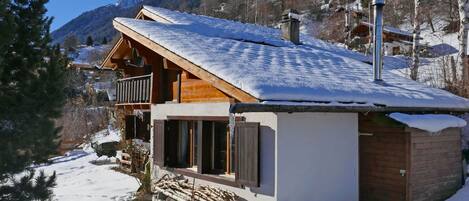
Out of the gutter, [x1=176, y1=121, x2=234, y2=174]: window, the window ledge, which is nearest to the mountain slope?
the window ledge

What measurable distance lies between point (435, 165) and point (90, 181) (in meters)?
9.31

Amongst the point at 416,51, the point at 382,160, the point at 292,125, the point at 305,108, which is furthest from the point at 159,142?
the point at 416,51

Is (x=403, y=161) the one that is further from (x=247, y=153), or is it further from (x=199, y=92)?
(x=199, y=92)

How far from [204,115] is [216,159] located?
93 cm

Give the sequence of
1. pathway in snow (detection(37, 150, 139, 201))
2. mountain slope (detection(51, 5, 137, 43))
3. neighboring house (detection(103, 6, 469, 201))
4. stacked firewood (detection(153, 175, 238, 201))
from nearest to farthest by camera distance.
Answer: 1. neighboring house (detection(103, 6, 469, 201))
2. stacked firewood (detection(153, 175, 238, 201))
3. pathway in snow (detection(37, 150, 139, 201))
4. mountain slope (detection(51, 5, 137, 43))

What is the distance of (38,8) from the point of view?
6.52m

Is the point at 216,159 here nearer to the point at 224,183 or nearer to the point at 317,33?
the point at 224,183

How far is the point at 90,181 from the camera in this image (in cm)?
1332

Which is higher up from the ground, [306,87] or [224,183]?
[306,87]

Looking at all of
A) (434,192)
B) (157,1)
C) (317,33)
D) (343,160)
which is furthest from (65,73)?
(157,1)

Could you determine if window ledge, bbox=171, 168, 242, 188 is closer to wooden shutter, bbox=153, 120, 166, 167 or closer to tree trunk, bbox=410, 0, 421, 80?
wooden shutter, bbox=153, 120, 166, 167

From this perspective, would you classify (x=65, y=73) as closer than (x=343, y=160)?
Yes

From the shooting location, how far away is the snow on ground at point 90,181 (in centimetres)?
1109

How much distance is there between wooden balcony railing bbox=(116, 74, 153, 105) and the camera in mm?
11844
